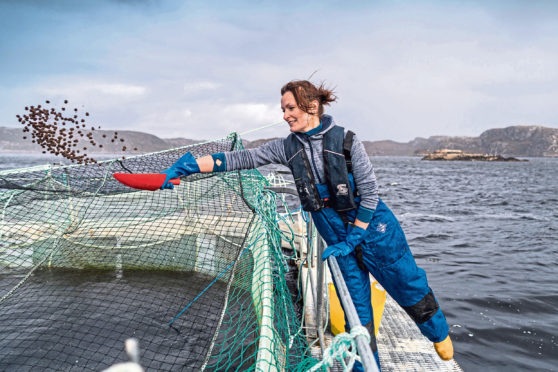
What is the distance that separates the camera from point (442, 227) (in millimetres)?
12773

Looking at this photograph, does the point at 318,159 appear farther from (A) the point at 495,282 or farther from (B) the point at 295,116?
(A) the point at 495,282

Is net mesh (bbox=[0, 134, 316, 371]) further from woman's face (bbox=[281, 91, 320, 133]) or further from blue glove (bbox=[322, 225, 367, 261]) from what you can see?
woman's face (bbox=[281, 91, 320, 133])

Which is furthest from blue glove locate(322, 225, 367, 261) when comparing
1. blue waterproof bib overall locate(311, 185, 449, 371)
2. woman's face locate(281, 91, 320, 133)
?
woman's face locate(281, 91, 320, 133)

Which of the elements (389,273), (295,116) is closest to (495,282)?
(389,273)

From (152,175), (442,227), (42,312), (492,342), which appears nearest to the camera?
(152,175)

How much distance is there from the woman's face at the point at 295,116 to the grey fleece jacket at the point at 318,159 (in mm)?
69

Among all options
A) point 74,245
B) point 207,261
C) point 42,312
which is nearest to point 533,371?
point 207,261

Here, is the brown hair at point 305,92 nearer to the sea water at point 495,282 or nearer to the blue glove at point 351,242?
the blue glove at point 351,242

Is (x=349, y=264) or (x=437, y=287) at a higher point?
(x=349, y=264)

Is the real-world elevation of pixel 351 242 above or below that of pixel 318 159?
below

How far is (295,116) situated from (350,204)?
0.77m

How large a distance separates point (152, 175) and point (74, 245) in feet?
18.3

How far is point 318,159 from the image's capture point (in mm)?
2605

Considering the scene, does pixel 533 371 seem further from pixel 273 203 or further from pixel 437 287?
pixel 273 203
